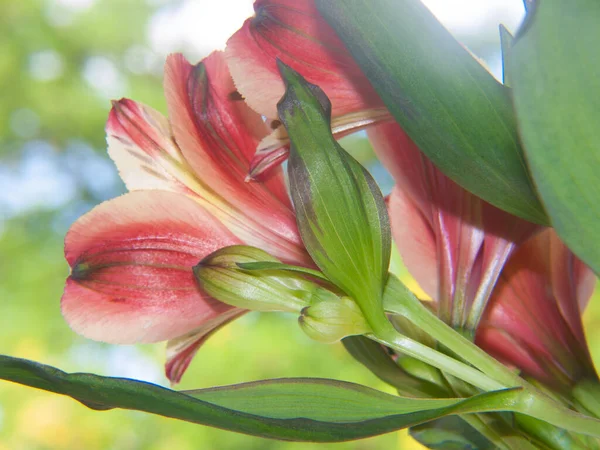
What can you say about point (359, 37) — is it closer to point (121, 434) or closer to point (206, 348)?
point (206, 348)

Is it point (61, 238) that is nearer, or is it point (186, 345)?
point (186, 345)

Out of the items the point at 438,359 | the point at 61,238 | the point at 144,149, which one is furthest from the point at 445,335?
the point at 61,238

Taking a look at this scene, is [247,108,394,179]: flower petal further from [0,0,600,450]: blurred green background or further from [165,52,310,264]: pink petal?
[0,0,600,450]: blurred green background

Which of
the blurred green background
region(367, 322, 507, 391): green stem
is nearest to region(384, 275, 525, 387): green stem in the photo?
region(367, 322, 507, 391): green stem

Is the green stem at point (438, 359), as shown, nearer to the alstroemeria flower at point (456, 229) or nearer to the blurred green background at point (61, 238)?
the alstroemeria flower at point (456, 229)

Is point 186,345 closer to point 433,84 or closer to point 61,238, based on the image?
point 433,84

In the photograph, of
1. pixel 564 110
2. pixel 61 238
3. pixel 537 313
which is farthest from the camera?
pixel 61 238
